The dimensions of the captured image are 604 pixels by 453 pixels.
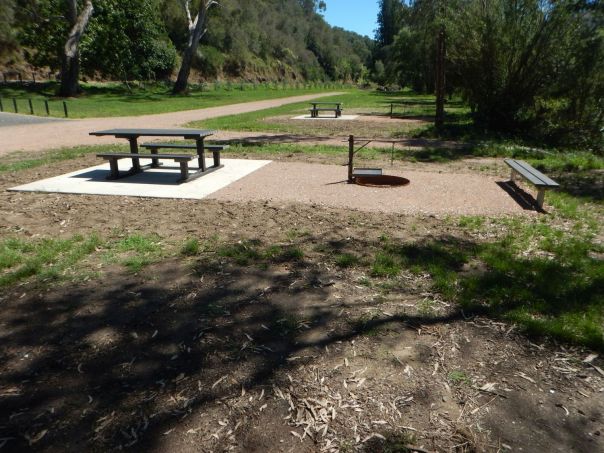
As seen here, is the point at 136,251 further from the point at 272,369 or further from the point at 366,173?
the point at 366,173

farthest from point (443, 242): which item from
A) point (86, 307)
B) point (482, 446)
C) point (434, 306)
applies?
point (86, 307)

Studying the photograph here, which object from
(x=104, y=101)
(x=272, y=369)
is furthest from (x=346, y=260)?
(x=104, y=101)

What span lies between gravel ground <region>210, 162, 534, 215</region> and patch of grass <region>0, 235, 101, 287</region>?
2.44 m

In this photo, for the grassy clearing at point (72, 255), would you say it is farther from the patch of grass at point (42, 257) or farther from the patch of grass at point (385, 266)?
the patch of grass at point (385, 266)

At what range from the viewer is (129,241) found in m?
5.22

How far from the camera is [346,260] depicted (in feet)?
15.3

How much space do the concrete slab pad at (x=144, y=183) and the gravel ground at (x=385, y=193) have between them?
1.15 feet

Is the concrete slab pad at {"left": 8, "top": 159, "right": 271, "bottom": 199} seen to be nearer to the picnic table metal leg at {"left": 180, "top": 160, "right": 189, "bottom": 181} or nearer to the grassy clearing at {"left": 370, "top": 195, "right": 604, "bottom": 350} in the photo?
the picnic table metal leg at {"left": 180, "top": 160, "right": 189, "bottom": 181}

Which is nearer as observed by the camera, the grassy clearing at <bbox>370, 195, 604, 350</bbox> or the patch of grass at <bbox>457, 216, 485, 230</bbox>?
the grassy clearing at <bbox>370, 195, 604, 350</bbox>

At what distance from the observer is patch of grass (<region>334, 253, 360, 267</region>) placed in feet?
15.2

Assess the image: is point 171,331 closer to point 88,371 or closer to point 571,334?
point 88,371

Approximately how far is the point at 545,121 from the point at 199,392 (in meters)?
15.2

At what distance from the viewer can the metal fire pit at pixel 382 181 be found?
8.27 metres

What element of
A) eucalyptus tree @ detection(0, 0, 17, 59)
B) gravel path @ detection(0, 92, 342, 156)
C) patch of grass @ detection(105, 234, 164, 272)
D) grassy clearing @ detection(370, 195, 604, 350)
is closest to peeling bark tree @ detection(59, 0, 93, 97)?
eucalyptus tree @ detection(0, 0, 17, 59)
